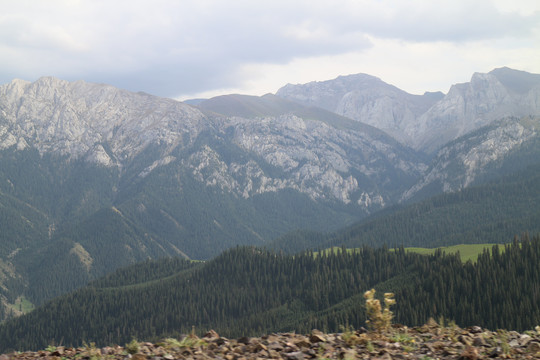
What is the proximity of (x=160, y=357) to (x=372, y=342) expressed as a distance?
1226 cm

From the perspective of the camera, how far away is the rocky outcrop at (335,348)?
25359 millimetres

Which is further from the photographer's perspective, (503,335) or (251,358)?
(503,335)

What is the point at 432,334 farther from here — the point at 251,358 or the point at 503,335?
the point at 251,358

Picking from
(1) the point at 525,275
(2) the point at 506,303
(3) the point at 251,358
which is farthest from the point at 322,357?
(1) the point at 525,275

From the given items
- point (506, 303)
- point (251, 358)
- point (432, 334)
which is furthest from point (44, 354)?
point (506, 303)

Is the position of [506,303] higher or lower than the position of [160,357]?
lower

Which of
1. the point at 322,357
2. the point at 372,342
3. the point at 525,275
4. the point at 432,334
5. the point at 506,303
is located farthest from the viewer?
the point at 525,275

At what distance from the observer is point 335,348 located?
27219 mm

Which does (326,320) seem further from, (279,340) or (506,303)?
(279,340)

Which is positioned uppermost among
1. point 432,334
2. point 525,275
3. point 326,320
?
point 432,334

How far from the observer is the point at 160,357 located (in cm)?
2522

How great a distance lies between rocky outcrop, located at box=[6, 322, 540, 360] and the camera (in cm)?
2536

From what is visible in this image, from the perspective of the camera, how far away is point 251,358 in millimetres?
25391

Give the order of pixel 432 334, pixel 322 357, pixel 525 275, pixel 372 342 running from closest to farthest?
1. pixel 322 357
2. pixel 372 342
3. pixel 432 334
4. pixel 525 275
